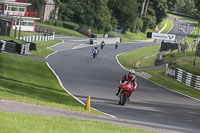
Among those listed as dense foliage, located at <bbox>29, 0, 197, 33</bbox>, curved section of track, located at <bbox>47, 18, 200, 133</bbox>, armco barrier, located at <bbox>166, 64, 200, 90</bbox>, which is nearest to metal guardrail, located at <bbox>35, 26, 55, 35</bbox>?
dense foliage, located at <bbox>29, 0, 197, 33</bbox>

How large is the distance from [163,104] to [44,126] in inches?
618

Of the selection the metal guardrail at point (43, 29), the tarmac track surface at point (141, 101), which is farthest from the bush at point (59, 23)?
the tarmac track surface at point (141, 101)

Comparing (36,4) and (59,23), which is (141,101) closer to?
(36,4)

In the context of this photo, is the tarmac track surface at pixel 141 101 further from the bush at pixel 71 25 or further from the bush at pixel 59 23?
the bush at pixel 71 25

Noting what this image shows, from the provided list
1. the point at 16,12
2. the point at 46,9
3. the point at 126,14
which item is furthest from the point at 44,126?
the point at 126,14

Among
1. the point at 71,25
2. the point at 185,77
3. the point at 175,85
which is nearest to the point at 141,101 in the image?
the point at 175,85

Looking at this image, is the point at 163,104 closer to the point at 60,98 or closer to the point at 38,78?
the point at 60,98

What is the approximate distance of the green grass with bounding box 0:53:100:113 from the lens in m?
21.4

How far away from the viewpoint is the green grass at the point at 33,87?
2139 centimetres

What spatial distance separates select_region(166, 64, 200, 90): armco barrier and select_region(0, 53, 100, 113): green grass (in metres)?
11.3

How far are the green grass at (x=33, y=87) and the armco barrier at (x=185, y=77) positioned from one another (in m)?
11.3

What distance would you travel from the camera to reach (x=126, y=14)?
124125 mm

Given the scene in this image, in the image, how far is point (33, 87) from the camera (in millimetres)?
27469

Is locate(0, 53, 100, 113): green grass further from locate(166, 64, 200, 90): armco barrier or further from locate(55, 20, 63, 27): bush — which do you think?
locate(55, 20, 63, 27): bush
